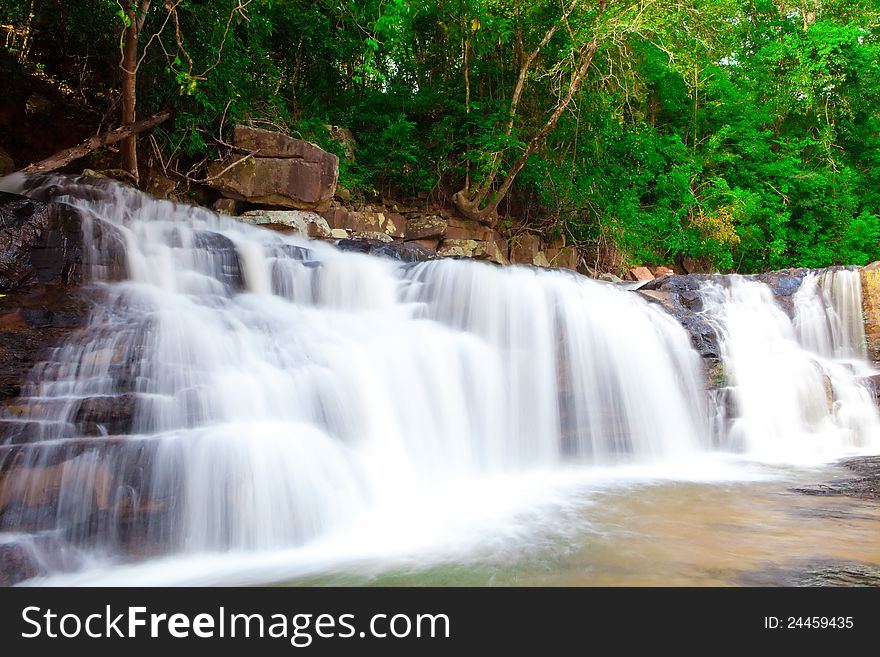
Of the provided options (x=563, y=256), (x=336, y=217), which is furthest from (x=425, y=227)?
(x=563, y=256)

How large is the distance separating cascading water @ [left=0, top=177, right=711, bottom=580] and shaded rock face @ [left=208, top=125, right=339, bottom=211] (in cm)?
196

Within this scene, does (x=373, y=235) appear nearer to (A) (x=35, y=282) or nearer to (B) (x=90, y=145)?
(B) (x=90, y=145)

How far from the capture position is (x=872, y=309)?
9148 mm

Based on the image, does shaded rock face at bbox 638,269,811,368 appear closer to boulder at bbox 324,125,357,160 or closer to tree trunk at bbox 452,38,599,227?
tree trunk at bbox 452,38,599,227

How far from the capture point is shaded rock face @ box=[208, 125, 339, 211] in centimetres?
943

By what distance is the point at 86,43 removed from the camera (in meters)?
9.10

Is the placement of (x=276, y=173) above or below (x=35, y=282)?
above

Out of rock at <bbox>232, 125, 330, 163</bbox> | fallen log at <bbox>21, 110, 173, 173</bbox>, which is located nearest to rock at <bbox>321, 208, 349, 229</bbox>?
rock at <bbox>232, 125, 330, 163</bbox>

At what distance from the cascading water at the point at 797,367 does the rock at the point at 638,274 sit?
16.6ft

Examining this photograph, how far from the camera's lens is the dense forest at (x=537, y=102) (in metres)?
8.99

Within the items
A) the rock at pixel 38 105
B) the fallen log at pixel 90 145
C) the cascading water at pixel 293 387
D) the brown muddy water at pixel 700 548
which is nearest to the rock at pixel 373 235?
the cascading water at pixel 293 387

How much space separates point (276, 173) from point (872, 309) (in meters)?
9.32
